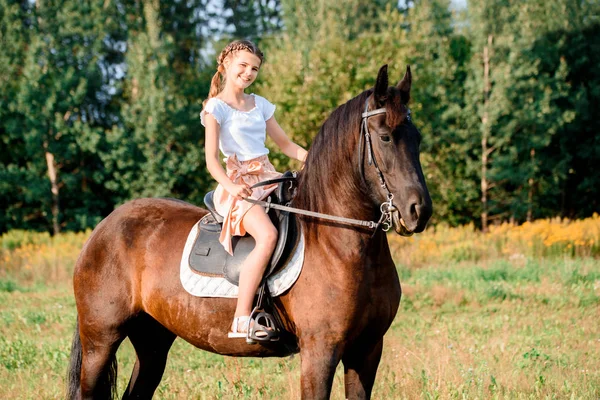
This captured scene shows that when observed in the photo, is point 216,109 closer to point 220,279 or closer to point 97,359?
point 220,279

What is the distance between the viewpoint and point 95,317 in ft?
14.1

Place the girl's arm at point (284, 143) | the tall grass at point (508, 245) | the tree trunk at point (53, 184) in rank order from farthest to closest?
the tree trunk at point (53, 184), the tall grass at point (508, 245), the girl's arm at point (284, 143)

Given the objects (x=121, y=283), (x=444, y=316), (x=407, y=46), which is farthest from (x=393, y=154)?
(x=407, y=46)

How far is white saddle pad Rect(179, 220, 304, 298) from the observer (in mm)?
3564

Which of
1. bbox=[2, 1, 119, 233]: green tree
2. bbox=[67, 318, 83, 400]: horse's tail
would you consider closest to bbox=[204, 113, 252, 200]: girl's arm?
bbox=[67, 318, 83, 400]: horse's tail

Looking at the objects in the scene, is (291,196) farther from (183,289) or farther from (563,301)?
(563,301)

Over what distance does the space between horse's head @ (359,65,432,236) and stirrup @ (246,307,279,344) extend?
0.98 meters

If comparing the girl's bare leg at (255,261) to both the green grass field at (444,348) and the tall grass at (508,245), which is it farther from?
the tall grass at (508,245)

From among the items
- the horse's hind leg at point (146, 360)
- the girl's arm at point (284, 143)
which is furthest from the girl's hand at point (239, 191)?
the horse's hind leg at point (146, 360)

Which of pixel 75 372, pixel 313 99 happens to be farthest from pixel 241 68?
pixel 313 99

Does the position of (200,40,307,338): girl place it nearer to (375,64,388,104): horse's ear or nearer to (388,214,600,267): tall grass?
(375,64,388,104): horse's ear

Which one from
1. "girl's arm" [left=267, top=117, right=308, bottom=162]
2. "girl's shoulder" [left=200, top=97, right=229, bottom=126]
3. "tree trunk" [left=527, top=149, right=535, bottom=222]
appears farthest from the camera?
"tree trunk" [left=527, top=149, right=535, bottom=222]

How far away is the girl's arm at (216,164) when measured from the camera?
3607 millimetres

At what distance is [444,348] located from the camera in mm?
6469
